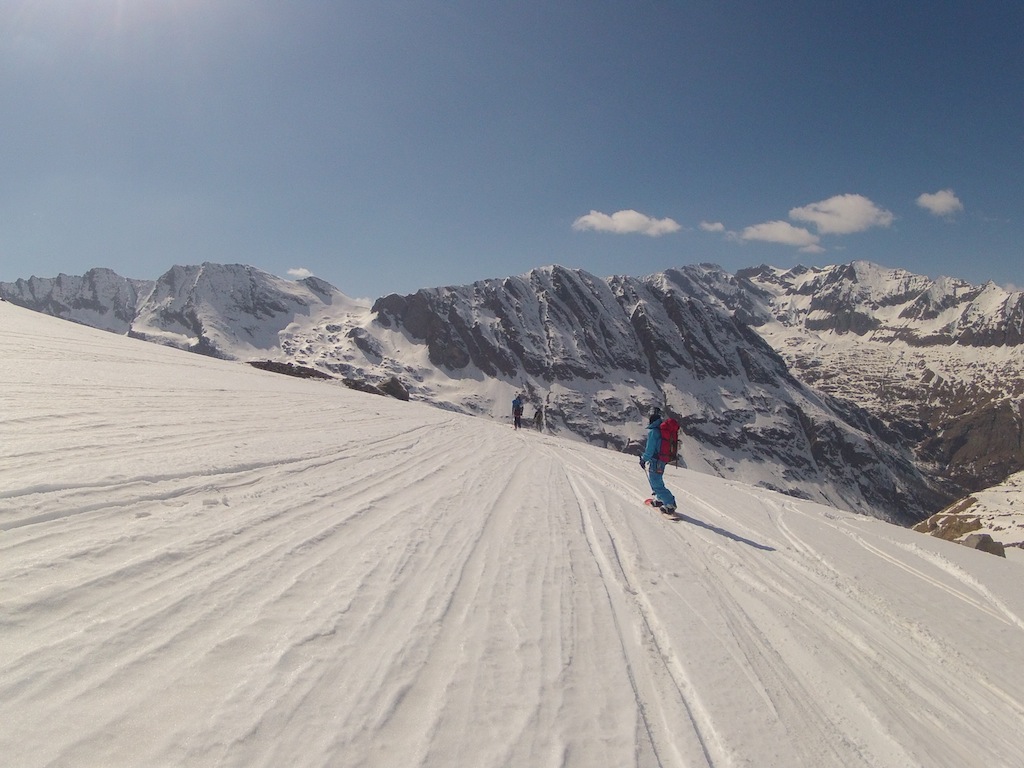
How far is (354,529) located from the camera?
5.73 meters

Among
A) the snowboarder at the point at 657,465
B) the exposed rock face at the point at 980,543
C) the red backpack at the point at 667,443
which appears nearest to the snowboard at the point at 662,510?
the snowboarder at the point at 657,465

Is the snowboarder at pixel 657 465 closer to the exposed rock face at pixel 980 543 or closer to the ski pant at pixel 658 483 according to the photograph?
the ski pant at pixel 658 483

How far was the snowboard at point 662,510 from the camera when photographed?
28.6ft

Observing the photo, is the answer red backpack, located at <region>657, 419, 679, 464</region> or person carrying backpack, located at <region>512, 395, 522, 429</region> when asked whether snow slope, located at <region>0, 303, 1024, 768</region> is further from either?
person carrying backpack, located at <region>512, 395, 522, 429</region>

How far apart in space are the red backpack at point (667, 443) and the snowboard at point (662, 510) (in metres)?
0.82

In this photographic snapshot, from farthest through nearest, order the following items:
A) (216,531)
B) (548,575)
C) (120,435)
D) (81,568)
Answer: (120,435), (548,575), (216,531), (81,568)

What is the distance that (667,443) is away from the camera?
9117mm

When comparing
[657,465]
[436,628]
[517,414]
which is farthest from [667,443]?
[517,414]

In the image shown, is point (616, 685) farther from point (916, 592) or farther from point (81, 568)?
point (916, 592)

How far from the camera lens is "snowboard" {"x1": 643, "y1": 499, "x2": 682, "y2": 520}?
28.6 feet

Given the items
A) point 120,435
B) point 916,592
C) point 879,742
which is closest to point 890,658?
point 879,742

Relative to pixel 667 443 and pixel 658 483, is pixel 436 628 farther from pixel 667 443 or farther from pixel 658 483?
pixel 667 443

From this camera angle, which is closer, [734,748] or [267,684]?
[267,684]

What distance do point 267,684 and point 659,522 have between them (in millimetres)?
6565
